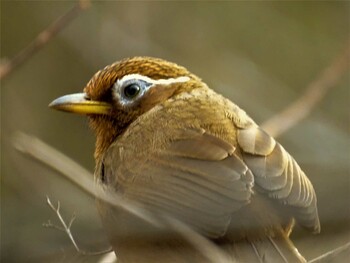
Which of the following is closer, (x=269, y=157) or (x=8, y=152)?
(x=269, y=157)

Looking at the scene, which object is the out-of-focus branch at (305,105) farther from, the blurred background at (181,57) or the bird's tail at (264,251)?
the bird's tail at (264,251)

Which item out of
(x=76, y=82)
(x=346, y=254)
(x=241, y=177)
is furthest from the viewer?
(x=76, y=82)

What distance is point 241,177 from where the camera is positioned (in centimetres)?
478

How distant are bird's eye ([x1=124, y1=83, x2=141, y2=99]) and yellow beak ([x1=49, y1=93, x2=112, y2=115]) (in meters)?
0.10

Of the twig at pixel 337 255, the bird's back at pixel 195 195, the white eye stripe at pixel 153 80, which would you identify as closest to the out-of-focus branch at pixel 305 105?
the white eye stripe at pixel 153 80

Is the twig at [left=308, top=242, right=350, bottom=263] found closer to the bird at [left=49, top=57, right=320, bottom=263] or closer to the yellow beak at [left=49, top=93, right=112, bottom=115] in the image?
the bird at [left=49, top=57, right=320, bottom=263]

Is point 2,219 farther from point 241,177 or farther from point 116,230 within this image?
point 241,177

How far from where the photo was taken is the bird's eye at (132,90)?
5.73m

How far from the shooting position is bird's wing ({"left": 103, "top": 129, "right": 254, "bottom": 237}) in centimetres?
464

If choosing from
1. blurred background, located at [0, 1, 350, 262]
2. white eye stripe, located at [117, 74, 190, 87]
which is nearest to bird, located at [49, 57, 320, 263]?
white eye stripe, located at [117, 74, 190, 87]

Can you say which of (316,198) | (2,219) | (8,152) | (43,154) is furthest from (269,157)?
(8,152)

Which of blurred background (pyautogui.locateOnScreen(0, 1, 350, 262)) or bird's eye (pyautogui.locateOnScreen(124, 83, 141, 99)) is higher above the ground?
bird's eye (pyautogui.locateOnScreen(124, 83, 141, 99))

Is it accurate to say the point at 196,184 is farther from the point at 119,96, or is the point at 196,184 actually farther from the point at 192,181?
the point at 119,96

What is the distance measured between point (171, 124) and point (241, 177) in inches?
25.3
